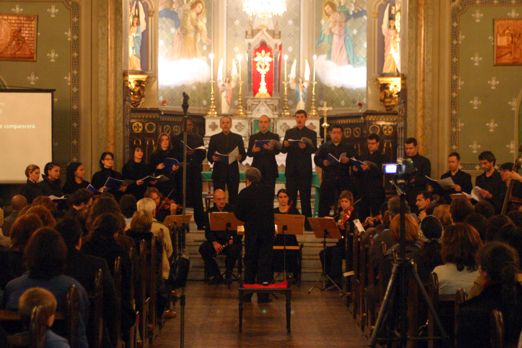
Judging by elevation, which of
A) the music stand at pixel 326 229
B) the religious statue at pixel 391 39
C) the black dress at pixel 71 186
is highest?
the religious statue at pixel 391 39

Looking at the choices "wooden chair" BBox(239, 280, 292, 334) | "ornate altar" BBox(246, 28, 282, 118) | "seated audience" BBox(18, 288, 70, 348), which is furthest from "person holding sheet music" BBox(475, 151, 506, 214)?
"seated audience" BBox(18, 288, 70, 348)

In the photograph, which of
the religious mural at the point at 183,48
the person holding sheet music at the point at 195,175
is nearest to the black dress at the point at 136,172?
the person holding sheet music at the point at 195,175

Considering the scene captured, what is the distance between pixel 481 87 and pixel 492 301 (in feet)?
36.6

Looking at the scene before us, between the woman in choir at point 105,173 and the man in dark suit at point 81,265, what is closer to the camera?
the man in dark suit at point 81,265

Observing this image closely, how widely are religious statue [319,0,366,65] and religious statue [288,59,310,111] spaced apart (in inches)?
31.4

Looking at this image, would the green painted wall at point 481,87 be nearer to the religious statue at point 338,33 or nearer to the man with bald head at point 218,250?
the man with bald head at point 218,250

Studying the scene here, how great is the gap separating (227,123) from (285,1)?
821 cm

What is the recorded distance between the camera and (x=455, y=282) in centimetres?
728

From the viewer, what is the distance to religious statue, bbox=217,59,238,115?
76.7 ft

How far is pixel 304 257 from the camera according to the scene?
15.9 meters

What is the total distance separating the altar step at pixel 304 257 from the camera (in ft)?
51.1

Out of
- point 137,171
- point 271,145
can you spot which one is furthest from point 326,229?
point 137,171

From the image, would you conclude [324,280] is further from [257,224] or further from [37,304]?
[37,304]

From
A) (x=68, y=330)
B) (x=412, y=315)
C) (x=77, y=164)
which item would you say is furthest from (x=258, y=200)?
(x=68, y=330)
